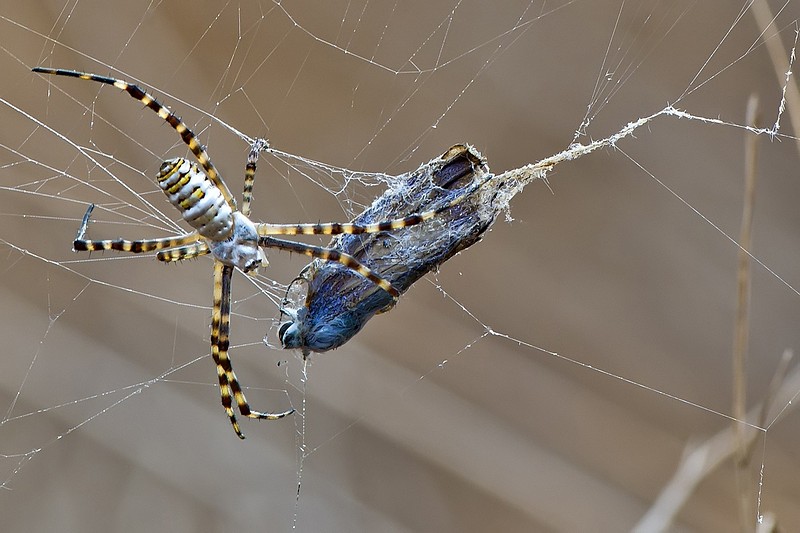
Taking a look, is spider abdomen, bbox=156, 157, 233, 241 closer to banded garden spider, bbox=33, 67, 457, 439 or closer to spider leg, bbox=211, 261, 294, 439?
banded garden spider, bbox=33, 67, 457, 439

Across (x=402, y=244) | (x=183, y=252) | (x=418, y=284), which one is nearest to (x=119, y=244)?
(x=183, y=252)

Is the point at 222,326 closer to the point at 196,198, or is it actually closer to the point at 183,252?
the point at 183,252

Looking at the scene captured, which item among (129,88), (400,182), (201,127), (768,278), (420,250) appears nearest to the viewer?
(420,250)

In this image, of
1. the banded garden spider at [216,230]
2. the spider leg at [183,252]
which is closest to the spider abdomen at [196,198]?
the banded garden spider at [216,230]

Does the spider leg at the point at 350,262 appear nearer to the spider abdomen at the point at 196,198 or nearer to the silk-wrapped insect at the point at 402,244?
the silk-wrapped insect at the point at 402,244

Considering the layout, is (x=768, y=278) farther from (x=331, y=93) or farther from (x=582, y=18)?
(x=331, y=93)

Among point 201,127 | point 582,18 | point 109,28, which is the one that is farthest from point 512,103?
point 109,28
